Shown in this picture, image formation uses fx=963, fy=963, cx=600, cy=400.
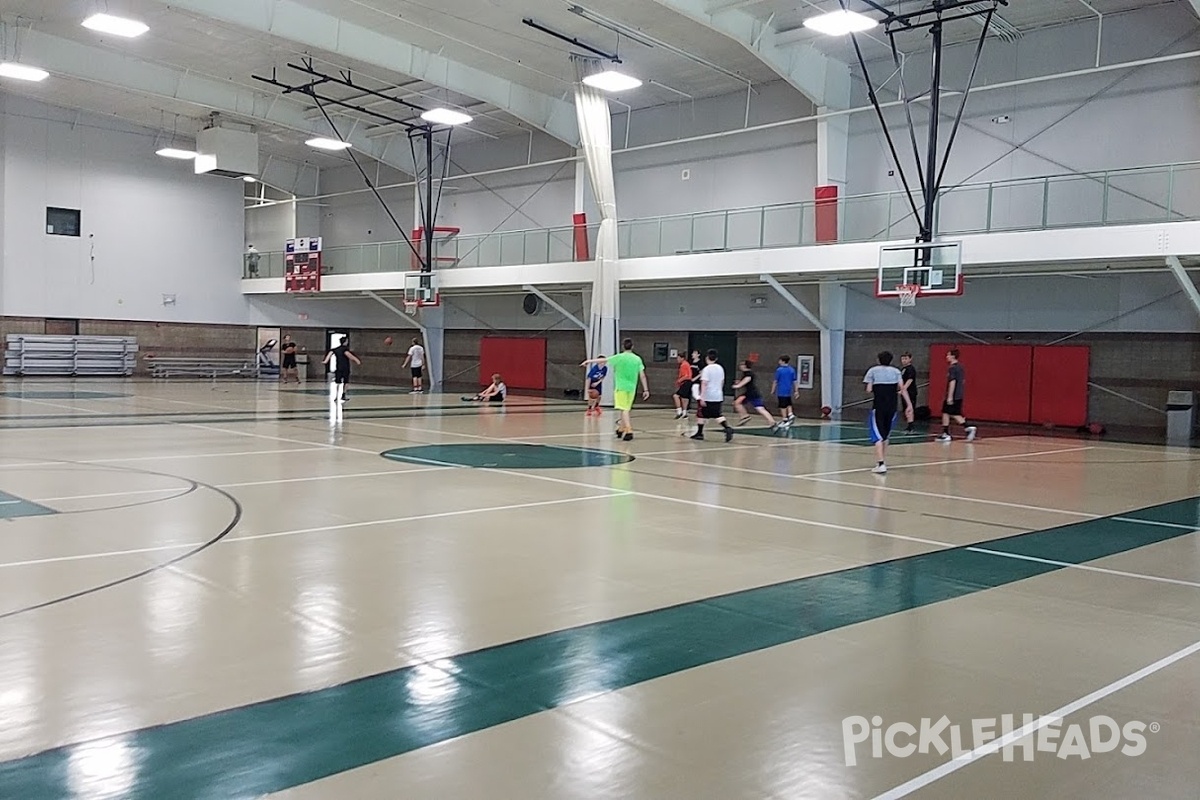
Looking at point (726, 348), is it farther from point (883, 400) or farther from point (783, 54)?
point (883, 400)

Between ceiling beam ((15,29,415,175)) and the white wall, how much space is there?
6.95 m

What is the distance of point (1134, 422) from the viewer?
76.2ft

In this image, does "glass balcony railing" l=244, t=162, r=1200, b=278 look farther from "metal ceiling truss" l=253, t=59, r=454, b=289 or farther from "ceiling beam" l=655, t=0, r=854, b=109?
"ceiling beam" l=655, t=0, r=854, b=109

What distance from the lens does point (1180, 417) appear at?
20906mm

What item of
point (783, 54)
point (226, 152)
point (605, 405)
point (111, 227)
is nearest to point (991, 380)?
point (783, 54)

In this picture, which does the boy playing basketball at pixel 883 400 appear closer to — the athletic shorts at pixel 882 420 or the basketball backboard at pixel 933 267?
the athletic shorts at pixel 882 420

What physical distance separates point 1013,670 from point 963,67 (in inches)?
913

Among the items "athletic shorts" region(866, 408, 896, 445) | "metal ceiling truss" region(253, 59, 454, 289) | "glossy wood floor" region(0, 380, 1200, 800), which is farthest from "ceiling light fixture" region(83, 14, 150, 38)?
"athletic shorts" region(866, 408, 896, 445)

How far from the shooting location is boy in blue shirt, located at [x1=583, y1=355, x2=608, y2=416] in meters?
24.6

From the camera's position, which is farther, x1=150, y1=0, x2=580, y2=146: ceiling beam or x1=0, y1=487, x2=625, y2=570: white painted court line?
x1=150, y1=0, x2=580, y2=146: ceiling beam

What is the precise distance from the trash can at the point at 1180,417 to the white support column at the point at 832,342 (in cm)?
817

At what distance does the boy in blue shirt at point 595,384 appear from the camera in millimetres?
24609

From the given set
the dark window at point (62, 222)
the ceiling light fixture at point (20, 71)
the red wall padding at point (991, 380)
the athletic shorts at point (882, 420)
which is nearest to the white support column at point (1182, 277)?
the red wall padding at point (991, 380)

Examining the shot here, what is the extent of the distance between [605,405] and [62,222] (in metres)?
23.3
